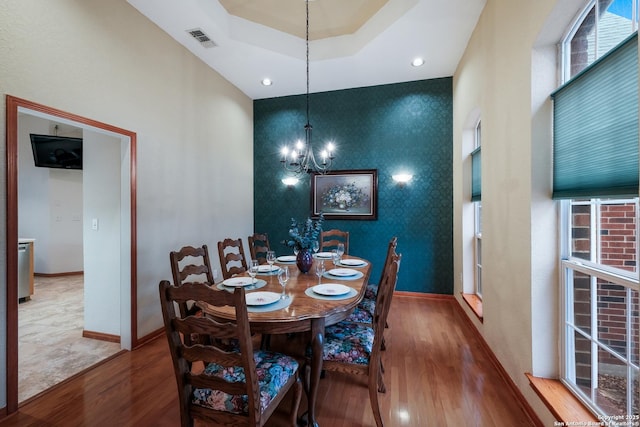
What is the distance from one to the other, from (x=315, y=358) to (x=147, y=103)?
115 inches

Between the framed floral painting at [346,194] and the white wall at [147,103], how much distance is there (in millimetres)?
1309

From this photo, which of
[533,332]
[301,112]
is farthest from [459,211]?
[301,112]

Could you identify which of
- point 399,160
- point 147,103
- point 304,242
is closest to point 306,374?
point 304,242

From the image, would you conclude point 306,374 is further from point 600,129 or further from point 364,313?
point 600,129

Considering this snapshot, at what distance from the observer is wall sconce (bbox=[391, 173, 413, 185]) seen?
4.11m

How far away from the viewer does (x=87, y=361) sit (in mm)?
2389

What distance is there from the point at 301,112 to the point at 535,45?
3416 millimetres

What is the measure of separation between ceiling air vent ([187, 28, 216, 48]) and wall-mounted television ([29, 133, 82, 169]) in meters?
3.65

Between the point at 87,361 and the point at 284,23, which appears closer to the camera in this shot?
the point at 87,361

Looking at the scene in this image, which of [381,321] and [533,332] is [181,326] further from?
[533,332]

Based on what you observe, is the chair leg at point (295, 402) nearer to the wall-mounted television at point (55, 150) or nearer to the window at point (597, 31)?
the window at point (597, 31)

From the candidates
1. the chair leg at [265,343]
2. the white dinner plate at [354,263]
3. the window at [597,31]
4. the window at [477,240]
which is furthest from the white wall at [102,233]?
the window at [477,240]

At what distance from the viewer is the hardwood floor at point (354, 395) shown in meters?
1.74

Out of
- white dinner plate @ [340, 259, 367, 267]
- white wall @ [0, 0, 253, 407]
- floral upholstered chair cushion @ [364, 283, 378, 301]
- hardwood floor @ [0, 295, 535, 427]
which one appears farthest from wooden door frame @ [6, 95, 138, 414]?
floral upholstered chair cushion @ [364, 283, 378, 301]
